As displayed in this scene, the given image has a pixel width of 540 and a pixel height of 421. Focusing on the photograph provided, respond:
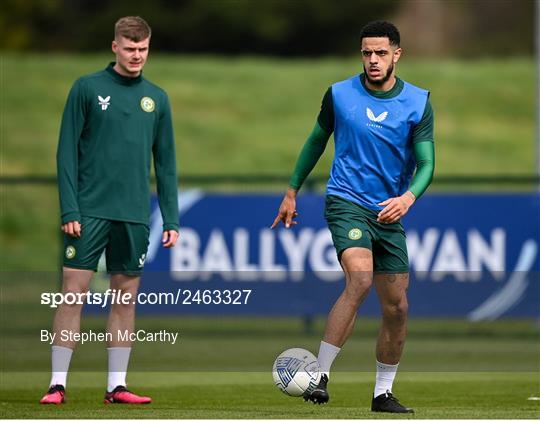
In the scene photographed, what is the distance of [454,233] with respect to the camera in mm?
16672

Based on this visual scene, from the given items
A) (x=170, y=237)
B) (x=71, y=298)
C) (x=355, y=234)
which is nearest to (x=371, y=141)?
(x=355, y=234)

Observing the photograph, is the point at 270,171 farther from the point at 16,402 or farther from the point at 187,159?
the point at 16,402

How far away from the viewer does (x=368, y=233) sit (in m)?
9.23

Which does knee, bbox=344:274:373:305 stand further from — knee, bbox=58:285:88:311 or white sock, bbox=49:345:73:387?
white sock, bbox=49:345:73:387

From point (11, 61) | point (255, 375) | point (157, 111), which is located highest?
point (11, 61)

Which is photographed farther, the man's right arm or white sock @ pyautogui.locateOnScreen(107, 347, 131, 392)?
white sock @ pyautogui.locateOnScreen(107, 347, 131, 392)

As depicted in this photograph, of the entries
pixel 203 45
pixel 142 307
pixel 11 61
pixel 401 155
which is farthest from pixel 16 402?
pixel 203 45

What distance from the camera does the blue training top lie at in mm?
9305

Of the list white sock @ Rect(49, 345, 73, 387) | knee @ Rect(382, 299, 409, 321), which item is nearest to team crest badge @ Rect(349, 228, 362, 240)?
knee @ Rect(382, 299, 409, 321)

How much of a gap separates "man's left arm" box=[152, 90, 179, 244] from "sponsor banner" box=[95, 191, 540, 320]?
6356mm

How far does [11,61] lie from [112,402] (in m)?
26.1

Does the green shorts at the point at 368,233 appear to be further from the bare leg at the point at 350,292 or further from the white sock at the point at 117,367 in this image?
the white sock at the point at 117,367

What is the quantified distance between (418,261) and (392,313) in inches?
288

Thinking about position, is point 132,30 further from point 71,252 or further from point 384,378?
point 384,378
